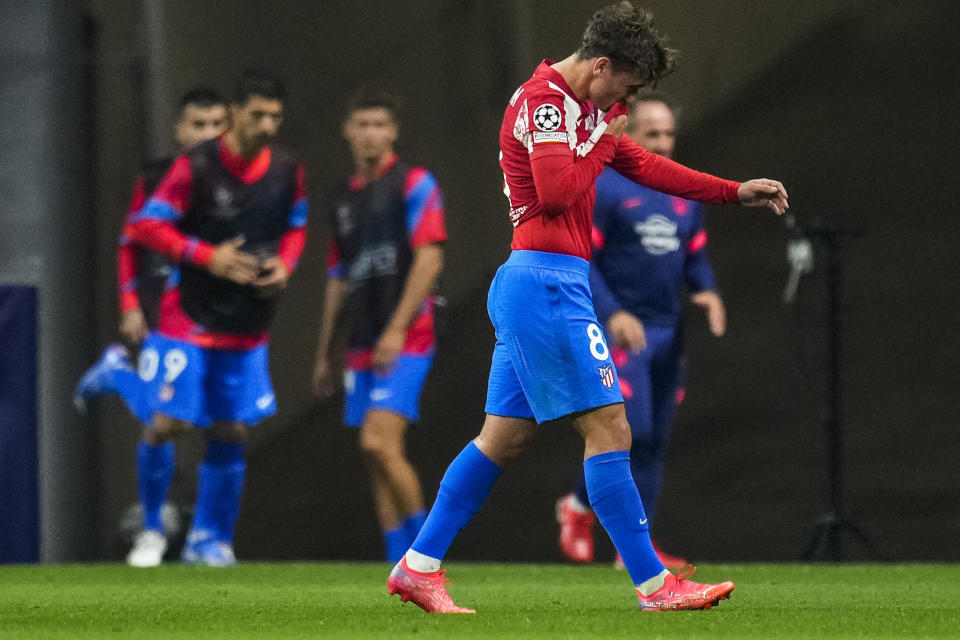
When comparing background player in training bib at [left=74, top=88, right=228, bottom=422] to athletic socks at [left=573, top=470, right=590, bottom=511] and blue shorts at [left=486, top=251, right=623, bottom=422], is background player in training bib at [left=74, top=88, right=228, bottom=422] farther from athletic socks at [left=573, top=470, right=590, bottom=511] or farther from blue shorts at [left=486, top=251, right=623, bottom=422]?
blue shorts at [left=486, top=251, right=623, bottom=422]

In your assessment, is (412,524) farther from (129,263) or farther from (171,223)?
(129,263)

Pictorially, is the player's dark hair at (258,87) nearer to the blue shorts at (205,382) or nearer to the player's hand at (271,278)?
the player's hand at (271,278)

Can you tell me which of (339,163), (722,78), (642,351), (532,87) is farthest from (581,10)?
(532,87)

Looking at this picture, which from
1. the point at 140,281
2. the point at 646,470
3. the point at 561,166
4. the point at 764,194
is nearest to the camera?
the point at 561,166

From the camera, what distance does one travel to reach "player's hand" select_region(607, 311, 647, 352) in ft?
21.8

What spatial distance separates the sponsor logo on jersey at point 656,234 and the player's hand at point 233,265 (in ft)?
6.07

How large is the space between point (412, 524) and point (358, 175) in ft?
5.66

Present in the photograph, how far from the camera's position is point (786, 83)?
804cm

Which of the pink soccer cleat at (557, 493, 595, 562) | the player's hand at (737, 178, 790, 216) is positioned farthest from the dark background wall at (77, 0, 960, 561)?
the player's hand at (737, 178, 790, 216)

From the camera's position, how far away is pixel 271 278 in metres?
8.02

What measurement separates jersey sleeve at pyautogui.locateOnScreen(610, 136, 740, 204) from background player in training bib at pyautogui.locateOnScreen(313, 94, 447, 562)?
119 inches

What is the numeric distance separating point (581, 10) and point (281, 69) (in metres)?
1.55

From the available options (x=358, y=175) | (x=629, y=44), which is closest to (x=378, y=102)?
(x=358, y=175)

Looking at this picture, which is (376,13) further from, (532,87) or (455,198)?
(532,87)
